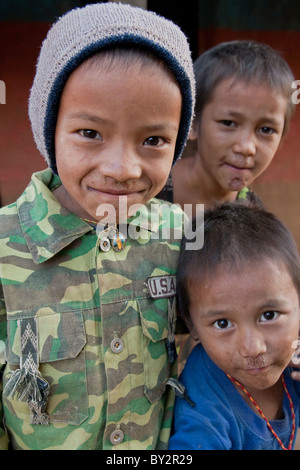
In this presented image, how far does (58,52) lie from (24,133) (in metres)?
1.60

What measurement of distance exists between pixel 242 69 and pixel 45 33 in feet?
3.55

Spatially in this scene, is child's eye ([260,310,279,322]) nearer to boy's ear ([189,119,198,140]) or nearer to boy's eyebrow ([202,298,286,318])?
boy's eyebrow ([202,298,286,318])

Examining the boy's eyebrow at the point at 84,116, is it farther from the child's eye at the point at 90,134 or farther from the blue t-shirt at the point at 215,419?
the blue t-shirt at the point at 215,419

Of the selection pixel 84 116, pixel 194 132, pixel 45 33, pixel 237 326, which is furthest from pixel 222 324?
pixel 45 33

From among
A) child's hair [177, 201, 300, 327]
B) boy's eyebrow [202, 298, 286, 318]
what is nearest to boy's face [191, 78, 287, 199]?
child's hair [177, 201, 300, 327]

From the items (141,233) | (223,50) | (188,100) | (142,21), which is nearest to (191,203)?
(223,50)

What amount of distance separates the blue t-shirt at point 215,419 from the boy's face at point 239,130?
30.7 inches

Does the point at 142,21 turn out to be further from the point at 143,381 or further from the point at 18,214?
the point at 143,381

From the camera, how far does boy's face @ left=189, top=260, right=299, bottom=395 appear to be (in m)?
1.19

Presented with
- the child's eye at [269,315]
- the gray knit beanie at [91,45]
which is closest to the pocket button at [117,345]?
the child's eye at [269,315]

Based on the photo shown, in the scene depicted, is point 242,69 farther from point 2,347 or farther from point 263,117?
point 2,347

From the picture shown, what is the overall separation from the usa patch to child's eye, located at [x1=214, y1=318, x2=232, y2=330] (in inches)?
5.7

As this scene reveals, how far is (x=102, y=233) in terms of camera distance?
118 cm

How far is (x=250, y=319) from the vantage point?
1.19 metres
